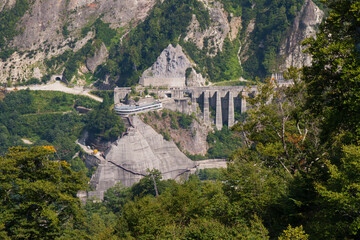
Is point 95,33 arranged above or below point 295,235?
above

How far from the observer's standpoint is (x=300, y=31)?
114m

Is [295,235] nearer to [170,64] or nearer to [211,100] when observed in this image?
[211,100]

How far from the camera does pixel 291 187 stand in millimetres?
22938

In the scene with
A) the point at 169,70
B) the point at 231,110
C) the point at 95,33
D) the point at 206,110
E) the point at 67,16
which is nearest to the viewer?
the point at 206,110

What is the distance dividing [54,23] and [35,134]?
4677cm

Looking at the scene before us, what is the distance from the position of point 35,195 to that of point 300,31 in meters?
97.0

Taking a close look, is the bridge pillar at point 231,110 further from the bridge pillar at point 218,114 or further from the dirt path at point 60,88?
the dirt path at point 60,88

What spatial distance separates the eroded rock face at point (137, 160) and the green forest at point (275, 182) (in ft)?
149

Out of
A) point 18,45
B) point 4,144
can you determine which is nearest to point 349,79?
point 4,144

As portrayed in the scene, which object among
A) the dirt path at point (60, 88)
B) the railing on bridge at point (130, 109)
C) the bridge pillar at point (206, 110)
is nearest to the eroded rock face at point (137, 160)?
the railing on bridge at point (130, 109)

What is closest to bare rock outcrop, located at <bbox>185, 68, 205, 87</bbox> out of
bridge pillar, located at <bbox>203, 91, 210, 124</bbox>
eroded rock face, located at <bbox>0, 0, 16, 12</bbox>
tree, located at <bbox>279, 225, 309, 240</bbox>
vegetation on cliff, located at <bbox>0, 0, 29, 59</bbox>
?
bridge pillar, located at <bbox>203, 91, 210, 124</bbox>

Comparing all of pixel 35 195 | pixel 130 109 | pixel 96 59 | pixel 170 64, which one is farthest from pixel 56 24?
pixel 35 195

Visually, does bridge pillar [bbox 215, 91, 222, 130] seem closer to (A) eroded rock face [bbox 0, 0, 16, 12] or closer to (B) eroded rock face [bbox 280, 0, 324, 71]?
(B) eroded rock face [bbox 280, 0, 324, 71]

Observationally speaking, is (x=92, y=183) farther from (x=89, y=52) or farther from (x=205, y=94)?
(x=89, y=52)
